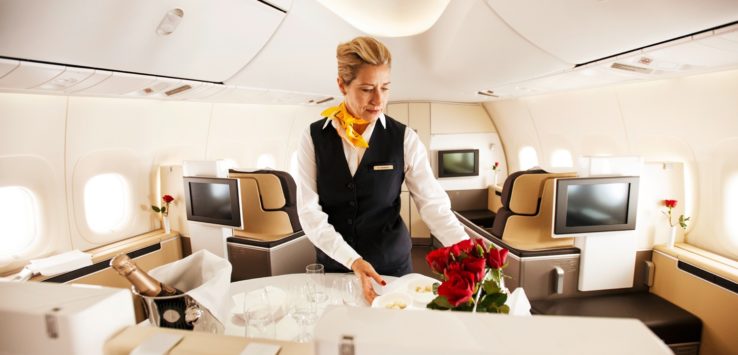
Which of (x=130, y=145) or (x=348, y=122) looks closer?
(x=348, y=122)

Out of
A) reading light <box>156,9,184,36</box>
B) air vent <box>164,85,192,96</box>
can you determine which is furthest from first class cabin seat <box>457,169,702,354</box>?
air vent <box>164,85,192,96</box>

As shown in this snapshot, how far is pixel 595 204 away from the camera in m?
3.38

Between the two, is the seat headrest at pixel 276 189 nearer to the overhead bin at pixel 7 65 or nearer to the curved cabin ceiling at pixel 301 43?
the curved cabin ceiling at pixel 301 43

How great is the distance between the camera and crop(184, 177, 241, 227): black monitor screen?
4133 millimetres

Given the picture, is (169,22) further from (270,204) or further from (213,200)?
(270,204)

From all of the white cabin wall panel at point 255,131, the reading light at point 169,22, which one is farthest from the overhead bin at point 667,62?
the white cabin wall panel at point 255,131

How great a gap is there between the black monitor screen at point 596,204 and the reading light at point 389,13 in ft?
7.69

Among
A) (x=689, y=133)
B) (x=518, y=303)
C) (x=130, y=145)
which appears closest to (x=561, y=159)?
(x=689, y=133)

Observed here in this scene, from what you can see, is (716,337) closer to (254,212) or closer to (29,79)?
(254,212)

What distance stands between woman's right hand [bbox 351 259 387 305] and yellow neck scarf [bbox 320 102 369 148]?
0.67 m

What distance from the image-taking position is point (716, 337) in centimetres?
297

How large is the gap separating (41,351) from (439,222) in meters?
1.53

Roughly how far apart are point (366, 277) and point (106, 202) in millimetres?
5057

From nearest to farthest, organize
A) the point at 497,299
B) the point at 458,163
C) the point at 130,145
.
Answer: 1. the point at 497,299
2. the point at 130,145
3. the point at 458,163
